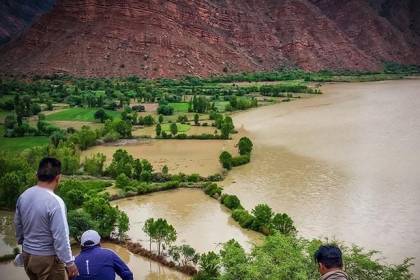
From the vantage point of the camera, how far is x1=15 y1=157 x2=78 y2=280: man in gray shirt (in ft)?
20.9

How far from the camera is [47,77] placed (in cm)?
11156

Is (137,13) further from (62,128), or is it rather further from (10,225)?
(10,225)

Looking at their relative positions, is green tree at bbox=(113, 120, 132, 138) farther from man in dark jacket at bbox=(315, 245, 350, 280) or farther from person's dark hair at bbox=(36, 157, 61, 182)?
man in dark jacket at bbox=(315, 245, 350, 280)

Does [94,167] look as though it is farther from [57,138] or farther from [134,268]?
[134,268]

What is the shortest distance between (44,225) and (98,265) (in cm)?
82

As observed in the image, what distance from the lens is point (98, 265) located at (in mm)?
6508

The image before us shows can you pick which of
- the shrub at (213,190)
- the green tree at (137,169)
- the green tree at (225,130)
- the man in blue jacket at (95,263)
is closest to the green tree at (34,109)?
the green tree at (225,130)

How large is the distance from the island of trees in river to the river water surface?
7.05ft

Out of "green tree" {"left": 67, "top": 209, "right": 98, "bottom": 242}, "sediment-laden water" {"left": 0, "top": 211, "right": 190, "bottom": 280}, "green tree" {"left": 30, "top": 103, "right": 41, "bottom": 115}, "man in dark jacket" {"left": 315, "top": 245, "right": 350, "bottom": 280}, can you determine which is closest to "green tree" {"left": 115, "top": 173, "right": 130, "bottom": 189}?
"sediment-laden water" {"left": 0, "top": 211, "right": 190, "bottom": 280}

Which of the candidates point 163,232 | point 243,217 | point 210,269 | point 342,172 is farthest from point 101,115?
point 210,269

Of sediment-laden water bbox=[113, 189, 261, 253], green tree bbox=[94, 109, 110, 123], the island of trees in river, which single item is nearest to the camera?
the island of trees in river

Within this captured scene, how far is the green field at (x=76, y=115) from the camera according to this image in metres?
67.8

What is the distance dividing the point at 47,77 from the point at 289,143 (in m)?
72.1

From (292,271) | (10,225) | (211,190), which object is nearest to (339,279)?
(292,271)
